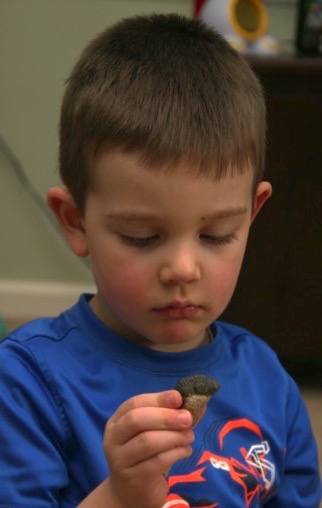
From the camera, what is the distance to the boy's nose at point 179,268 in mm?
829

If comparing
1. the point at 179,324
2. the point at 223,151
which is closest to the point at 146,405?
the point at 179,324

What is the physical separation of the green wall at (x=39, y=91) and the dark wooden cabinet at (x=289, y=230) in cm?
58

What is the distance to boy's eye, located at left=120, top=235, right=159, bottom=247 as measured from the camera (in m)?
0.84

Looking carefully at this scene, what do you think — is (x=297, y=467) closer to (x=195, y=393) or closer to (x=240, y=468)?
(x=240, y=468)

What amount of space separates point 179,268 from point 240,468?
0.79 feet

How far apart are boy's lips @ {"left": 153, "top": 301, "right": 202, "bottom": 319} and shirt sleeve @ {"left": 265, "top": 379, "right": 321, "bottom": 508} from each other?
23 cm

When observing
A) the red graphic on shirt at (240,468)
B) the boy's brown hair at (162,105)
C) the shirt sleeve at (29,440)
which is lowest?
the red graphic on shirt at (240,468)

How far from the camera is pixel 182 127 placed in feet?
2.81

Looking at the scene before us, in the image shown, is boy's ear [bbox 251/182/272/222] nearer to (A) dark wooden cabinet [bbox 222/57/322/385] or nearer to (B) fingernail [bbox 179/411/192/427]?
(B) fingernail [bbox 179/411/192/427]

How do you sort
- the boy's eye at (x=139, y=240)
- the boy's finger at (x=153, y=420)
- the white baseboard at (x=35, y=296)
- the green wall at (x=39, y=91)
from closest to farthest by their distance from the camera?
the boy's finger at (x=153, y=420) < the boy's eye at (x=139, y=240) < the green wall at (x=39, y=91) < the white baseboard at (x=35, y=296)

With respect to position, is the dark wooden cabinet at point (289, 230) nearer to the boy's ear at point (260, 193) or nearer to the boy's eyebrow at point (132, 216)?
the boy's ear at point (260, 193)

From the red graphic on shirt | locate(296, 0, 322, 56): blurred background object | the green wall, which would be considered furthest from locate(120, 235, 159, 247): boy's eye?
the green wall

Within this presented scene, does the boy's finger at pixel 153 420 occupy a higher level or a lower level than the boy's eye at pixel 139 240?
lower

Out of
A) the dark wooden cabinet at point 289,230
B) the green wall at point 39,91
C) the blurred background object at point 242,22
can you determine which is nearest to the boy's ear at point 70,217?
the dark wooden cabinet at point 289,230
